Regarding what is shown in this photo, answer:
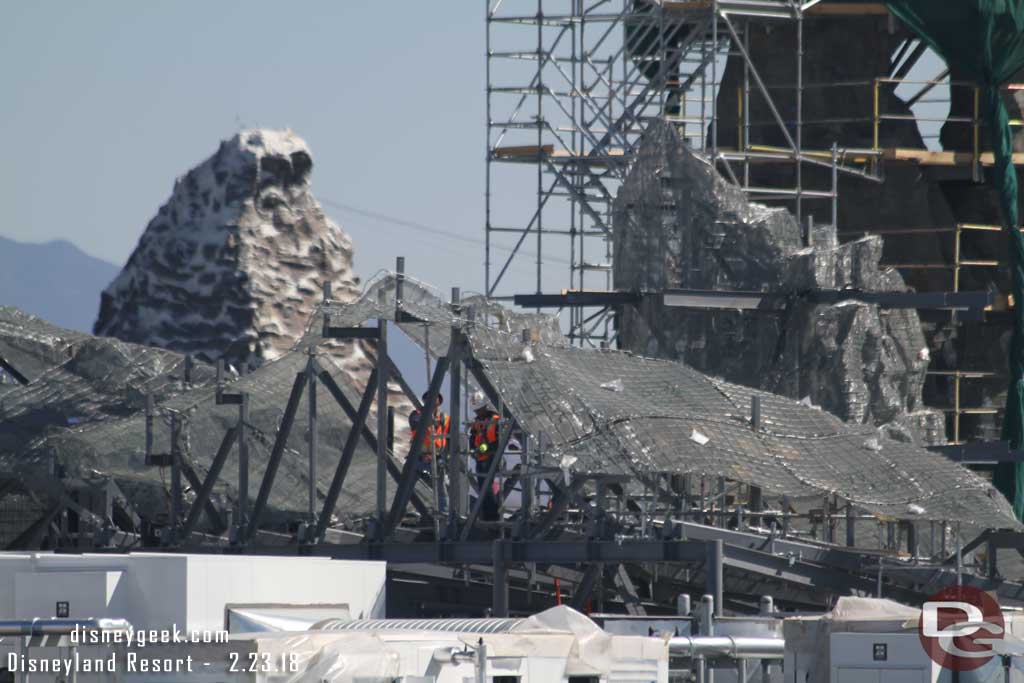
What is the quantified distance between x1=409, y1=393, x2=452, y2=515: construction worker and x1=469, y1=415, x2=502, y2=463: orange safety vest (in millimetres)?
481

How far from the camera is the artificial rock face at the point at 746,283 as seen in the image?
47312 millimetres

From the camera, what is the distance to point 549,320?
41719 millimetres

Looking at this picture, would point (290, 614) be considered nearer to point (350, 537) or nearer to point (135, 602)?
point (135, 602)

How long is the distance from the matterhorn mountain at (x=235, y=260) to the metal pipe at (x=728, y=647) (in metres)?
37.4

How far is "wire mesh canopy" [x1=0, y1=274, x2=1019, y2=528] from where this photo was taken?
3656cm

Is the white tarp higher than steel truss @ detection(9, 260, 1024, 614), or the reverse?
steel truss @ detection(9, 260, 1024, 614)

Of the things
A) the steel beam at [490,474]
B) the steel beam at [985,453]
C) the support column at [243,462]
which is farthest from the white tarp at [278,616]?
the steel beam at [985,453]

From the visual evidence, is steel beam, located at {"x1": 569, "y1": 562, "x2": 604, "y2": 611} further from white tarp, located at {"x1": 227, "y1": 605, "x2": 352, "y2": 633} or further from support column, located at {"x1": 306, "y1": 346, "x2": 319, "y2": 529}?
white tarp, located at {"x1": 227, "y1": 605, "x2": 352, "y2": 633}

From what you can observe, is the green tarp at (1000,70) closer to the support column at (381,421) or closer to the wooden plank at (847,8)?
the wooden plank at (847,8)

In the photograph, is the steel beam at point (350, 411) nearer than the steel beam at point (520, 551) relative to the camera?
No

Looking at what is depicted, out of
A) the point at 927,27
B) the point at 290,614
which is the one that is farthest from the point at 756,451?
the point at 927,27

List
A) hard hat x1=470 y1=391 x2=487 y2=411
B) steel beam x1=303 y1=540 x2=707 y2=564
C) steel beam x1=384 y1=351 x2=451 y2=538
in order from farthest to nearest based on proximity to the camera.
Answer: hard hat x1=470 y1=391 x2=487 y2=411 → steel beam x1=384 y1=351 x2=451 y2=538 → steel beam x1=303 y1=540 x2=707 y2=564

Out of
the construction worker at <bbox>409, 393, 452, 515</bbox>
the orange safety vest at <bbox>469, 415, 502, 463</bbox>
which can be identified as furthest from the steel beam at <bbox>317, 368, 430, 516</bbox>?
the orange safety vest at <bbox>469, 415, 502, 463</bbox>

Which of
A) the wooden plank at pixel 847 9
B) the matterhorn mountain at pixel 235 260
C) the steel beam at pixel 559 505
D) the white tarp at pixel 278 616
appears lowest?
the white tarp at pixel 278 616
